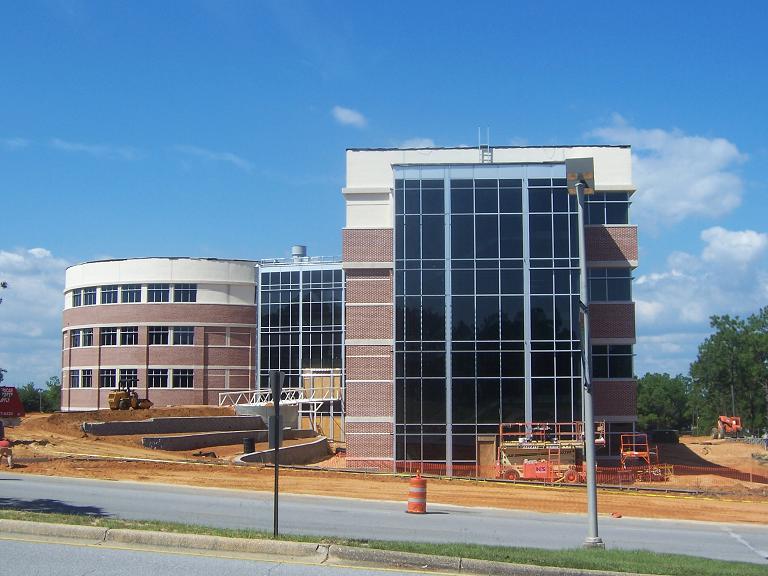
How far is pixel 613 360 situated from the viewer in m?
43.8

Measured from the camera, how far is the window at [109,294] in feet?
236

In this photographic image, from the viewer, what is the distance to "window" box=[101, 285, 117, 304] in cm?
7188

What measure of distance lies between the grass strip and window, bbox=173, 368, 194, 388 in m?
55.8

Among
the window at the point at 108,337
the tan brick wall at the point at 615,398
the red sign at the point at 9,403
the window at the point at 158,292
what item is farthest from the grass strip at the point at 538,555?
the window at the point at 108,337

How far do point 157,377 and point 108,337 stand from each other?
18.9 feet

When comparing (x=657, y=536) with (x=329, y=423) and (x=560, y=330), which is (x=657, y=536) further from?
(x=329, y=423)

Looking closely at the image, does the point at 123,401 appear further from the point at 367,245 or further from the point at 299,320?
the point at 367,245

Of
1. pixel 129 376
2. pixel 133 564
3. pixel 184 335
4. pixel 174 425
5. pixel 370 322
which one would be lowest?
pixel 174 425

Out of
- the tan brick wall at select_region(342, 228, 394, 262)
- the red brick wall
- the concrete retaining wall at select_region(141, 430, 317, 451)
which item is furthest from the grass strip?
the tan brick wall at select_region(342, 228, 394, 262)

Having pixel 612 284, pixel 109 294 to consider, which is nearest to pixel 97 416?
pixel 109 294

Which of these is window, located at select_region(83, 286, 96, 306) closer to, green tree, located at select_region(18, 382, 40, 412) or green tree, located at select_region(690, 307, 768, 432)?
green tree, located at select_region(18, 382, 40, 412)

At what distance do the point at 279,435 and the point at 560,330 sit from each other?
93.2 feet

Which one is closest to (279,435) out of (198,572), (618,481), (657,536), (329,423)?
→ (198,572)

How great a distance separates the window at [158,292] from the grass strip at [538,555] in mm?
57741
